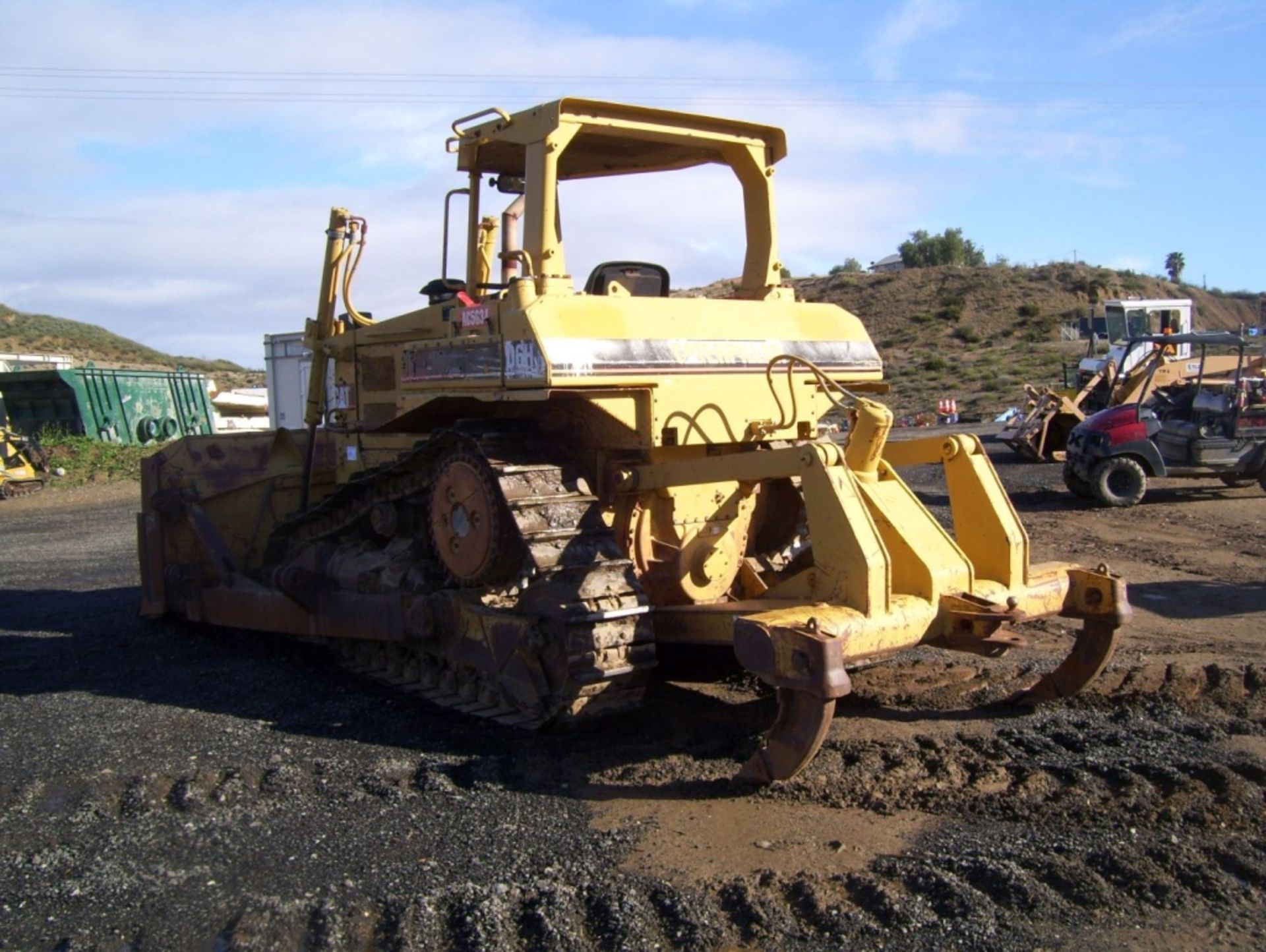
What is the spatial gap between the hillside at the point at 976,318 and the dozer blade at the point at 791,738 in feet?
86.7

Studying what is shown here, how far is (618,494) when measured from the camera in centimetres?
582

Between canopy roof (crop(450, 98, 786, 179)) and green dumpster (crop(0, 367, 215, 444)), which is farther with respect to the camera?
green dumpster (crop(0, 367, 215, 444))

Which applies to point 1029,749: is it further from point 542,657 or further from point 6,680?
point 6,680

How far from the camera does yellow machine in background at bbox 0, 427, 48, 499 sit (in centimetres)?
2023

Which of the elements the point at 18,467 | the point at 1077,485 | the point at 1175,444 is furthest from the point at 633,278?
the point at 18,467

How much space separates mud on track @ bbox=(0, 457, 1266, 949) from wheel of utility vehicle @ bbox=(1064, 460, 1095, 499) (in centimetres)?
732

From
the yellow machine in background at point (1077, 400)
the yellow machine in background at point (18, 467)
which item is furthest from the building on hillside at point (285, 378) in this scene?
the yellow machine in background at point (1077, 400)

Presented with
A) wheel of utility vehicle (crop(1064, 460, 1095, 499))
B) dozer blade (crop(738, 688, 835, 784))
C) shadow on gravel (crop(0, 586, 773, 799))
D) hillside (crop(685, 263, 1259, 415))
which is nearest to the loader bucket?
wheel of utility vehicle (crop(1064, 460, 1095, 499))

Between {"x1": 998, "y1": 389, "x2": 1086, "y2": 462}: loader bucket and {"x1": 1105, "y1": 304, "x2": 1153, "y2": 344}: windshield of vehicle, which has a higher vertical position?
{"x1": 1105, "y1": 304, "x2": 1153, "y2": 344}: windshield of vehicle

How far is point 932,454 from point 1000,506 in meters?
0.51

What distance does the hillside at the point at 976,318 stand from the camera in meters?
34.2

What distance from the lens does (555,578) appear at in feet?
17.1

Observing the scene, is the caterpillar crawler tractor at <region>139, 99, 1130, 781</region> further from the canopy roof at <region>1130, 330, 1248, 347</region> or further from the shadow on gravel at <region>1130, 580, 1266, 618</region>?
the canopy roof at <region>1130, 330, 1248, 347</region>

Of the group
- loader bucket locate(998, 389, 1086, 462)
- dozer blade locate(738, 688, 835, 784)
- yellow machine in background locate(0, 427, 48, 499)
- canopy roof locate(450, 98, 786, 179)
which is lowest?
yellow machine in background locate(0, 427, 48, 499)
